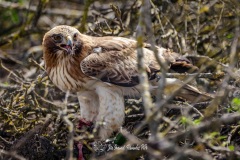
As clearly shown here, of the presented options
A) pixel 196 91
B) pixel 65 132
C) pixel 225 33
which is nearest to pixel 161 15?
pixel 225 33

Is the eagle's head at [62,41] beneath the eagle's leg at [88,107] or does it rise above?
above

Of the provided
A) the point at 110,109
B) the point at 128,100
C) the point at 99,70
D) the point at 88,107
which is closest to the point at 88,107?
the point at 88,107

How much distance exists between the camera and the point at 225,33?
8.81m

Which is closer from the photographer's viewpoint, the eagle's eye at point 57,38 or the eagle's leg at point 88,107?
the eagle's eye at point 57,38

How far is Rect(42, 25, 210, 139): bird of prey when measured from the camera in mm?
7633

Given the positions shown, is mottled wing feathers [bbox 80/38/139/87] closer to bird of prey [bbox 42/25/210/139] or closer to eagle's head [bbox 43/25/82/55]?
bird of prey [bbox 42/25/210/139]

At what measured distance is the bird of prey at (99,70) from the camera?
7.63 m

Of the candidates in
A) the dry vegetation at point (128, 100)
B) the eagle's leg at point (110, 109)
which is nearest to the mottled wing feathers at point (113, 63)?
the eagle's leg at point (110, 109)

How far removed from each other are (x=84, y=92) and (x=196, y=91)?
132cm

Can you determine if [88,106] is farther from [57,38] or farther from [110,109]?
[57,38]

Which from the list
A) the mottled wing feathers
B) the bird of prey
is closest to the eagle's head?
the bird of prey

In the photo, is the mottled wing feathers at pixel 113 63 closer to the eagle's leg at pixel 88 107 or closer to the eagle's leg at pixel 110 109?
the eagle's leg at pixel 110 109

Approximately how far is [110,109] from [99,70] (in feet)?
1.50

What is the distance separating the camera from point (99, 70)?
25.1ft
